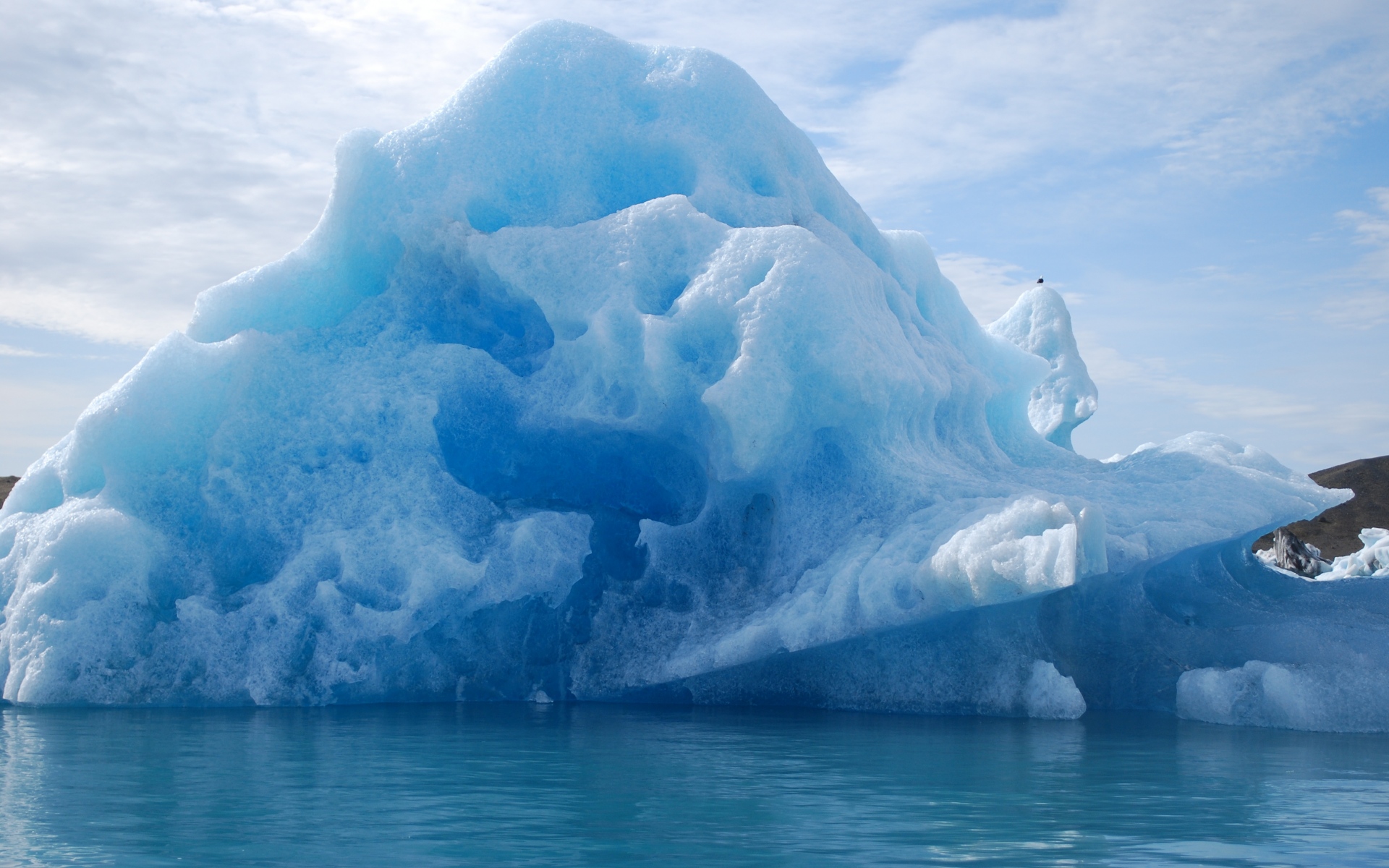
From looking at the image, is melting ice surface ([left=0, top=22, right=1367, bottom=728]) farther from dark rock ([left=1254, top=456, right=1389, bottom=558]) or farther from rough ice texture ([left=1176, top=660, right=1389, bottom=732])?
dark rock ([left=1254, top=456, right=1389, bottom=558])

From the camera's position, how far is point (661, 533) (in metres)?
11.4

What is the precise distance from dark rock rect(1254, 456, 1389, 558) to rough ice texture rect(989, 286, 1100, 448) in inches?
970

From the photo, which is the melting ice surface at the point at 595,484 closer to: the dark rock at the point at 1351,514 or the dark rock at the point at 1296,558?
the dark rock at the point at 1296,558

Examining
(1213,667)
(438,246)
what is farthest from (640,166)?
(1213,667)

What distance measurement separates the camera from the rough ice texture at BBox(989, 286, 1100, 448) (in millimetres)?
16625

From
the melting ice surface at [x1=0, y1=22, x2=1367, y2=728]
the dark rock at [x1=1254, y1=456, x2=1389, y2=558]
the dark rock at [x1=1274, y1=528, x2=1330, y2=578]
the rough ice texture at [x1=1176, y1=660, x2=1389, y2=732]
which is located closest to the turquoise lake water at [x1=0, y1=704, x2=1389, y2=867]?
the rough ice texture at [x1=1176, y1=660, x2=1389, y2=732]

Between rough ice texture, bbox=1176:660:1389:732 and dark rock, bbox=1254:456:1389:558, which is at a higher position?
dark rock, bbox=1254:456:1389:558

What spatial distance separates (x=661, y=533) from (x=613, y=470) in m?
1.08

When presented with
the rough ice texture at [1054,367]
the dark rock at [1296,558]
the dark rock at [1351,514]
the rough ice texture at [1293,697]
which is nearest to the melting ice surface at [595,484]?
the rough ice texture at [1293,697]

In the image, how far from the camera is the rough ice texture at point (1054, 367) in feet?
54.5

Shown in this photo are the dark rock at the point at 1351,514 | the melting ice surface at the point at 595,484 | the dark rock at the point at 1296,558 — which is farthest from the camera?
the dark rock at the point at 1351,514

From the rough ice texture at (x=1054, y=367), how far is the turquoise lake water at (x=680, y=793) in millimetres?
8053

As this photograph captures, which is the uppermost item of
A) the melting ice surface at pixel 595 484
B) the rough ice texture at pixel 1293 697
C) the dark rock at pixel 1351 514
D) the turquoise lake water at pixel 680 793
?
the dark rock at pixel 1351 514

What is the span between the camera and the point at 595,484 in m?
12.2
